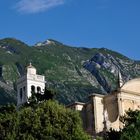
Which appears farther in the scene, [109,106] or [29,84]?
[29,84]

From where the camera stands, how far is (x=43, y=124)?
5016 cm

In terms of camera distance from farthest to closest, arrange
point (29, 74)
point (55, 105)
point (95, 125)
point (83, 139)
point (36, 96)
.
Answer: point (29, 74) < point (95, 125) < point (36, 96) < point (55, 105) < point (83, 139)

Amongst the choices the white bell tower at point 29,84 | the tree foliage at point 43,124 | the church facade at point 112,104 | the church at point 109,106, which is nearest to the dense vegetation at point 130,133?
the tree foliage at point 43,124

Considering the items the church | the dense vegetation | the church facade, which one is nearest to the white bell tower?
the church

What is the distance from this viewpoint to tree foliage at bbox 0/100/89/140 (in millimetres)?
49000

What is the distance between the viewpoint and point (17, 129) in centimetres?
4975

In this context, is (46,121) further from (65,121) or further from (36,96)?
(36,96)

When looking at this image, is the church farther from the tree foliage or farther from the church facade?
the tree foliage


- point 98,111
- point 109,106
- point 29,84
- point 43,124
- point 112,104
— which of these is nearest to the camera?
point 43,124

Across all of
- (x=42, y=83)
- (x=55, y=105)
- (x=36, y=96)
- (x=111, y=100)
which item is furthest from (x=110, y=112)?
(x=55, y=105)

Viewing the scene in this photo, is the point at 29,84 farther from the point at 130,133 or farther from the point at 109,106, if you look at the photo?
the point at 130,133

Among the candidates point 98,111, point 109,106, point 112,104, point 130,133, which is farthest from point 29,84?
point 130,133

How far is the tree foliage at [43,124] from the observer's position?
161ft

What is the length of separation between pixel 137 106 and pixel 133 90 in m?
2.26
